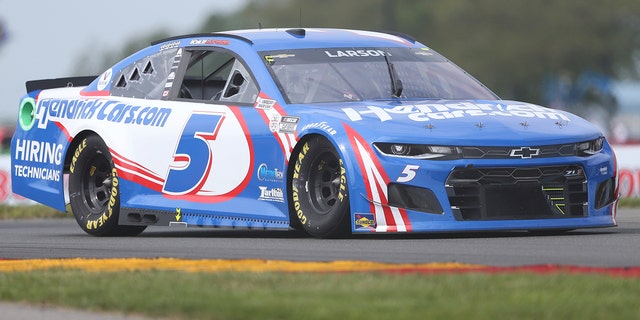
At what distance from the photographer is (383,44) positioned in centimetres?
1212

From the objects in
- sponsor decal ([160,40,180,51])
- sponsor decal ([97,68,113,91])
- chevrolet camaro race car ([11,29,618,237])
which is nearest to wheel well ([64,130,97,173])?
chevrolet camaro race car ([11,29,618,237])

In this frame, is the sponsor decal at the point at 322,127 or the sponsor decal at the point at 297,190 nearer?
the sponsor decal at the point at 322,127

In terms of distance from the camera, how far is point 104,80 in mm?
13219

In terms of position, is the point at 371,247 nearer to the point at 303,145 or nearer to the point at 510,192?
the point at 510,192

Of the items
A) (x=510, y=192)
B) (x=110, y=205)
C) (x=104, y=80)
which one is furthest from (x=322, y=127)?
(x=104, y=80)

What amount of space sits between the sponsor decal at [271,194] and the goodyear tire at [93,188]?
1.85 m

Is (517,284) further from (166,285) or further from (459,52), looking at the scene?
(459,52)

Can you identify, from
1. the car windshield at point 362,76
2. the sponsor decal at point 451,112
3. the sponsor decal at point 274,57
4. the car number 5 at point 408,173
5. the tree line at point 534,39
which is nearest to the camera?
the car number 5 at point 408,173

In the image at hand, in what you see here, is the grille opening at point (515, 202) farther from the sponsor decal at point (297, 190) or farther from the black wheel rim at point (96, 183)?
the black wheel rim at point (96, 183)

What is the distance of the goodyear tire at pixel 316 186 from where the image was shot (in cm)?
1054

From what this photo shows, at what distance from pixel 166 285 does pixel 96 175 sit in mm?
5607

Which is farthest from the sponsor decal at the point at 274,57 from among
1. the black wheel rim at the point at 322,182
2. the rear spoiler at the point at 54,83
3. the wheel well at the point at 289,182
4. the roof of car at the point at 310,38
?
the rear spoiler at the point at 54,83

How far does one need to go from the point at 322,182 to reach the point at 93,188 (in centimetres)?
285

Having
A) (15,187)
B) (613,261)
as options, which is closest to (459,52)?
(15,187)
